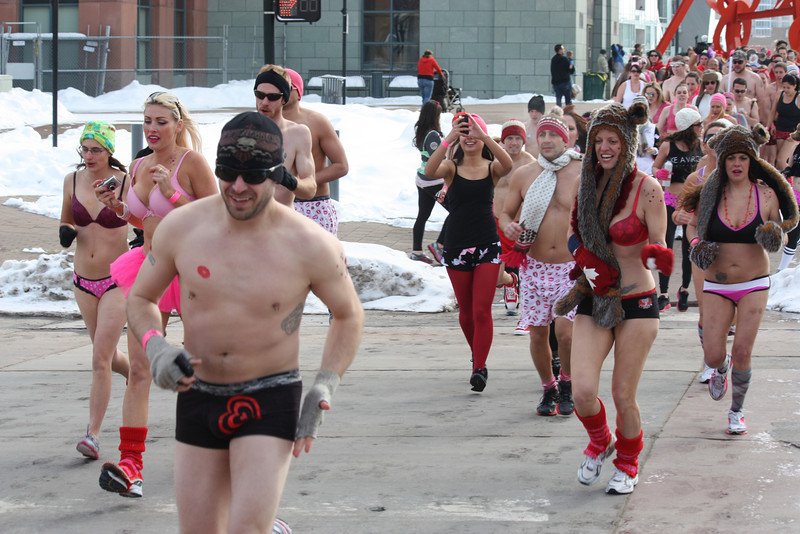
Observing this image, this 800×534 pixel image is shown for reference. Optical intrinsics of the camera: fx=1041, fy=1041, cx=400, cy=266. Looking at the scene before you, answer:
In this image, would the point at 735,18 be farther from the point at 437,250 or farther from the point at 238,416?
the point at 238,416

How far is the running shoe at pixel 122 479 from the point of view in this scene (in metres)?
5.17

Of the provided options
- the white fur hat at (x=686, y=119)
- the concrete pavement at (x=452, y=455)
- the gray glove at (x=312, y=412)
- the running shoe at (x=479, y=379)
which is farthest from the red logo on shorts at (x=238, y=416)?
the white fur hat at (x=686, y=119)

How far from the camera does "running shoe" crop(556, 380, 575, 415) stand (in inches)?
265

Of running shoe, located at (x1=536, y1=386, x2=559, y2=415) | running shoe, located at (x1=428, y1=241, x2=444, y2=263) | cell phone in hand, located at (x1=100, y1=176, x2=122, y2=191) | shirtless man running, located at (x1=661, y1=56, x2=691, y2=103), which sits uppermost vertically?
shirtless man running, located at (x1=661, y1=56, x2=691, y2=103)

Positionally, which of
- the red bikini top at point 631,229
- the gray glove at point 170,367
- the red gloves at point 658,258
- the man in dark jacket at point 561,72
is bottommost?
the gray glove at point 170,367

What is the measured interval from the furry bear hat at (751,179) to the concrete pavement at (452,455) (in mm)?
1105

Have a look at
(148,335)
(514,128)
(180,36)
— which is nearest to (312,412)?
(148,335)

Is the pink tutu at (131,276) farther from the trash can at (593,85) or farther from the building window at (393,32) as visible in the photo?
the trash can at (593,85)

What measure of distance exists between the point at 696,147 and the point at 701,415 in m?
4.91

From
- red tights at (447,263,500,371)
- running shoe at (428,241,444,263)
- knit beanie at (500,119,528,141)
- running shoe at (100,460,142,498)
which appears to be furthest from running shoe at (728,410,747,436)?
running shoe at (428,241,444,263)

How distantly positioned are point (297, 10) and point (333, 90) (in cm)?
1745

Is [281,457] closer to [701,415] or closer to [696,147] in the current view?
[701,415]

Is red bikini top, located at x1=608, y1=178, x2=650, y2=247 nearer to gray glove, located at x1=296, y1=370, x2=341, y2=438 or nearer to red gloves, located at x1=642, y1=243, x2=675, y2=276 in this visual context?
red gloves, located at x1=642, y1=243, x2=675, y2=276

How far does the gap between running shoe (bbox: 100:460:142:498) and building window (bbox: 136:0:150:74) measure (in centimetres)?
2951
